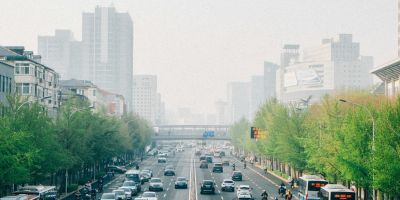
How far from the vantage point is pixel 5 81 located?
7781cm

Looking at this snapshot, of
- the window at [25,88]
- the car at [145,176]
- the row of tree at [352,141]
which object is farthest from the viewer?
the window at [25,88]

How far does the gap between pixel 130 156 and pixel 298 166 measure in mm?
93377

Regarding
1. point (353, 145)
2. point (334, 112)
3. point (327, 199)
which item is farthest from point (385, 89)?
point (327, 199)

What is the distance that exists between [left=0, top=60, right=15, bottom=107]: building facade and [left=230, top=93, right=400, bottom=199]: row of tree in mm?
35962

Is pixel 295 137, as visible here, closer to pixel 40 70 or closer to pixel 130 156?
pixel 40 70

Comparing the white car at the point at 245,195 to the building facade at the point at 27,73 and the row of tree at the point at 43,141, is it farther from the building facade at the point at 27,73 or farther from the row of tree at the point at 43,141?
the building facade at the point at 27,73

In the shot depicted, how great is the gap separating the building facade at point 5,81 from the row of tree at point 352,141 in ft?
118

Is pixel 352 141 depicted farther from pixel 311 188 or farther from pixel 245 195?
pixel 245 195

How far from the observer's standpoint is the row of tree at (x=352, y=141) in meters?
46.1

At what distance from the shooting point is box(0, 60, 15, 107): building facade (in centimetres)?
7600

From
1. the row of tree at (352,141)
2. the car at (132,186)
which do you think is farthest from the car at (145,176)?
the row of tree at (352,141)

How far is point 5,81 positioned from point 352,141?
43365 mm

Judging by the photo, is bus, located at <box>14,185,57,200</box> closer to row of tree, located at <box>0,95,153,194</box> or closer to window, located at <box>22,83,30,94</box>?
row of tree, located at <box>0,95,153,194</box>

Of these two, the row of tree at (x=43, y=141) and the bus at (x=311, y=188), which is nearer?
the row of tree at (x=43, y=141)
